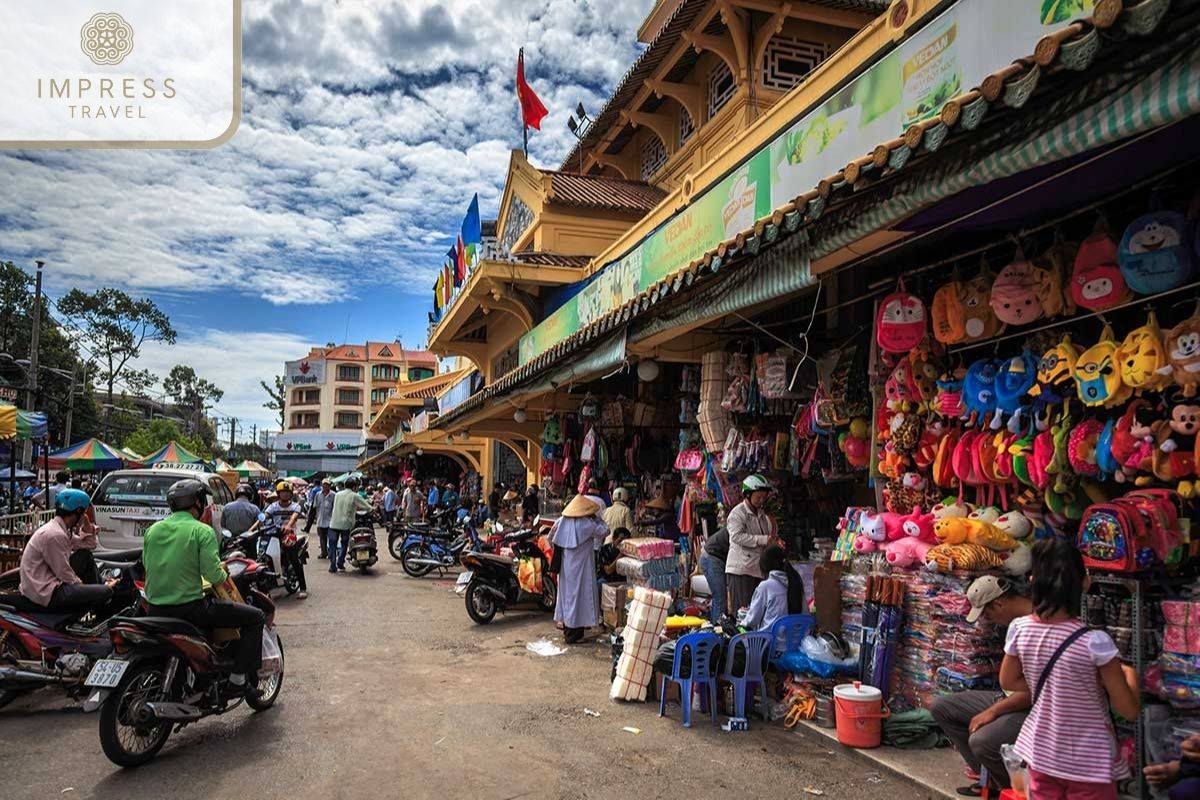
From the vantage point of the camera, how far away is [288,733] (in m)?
5.83

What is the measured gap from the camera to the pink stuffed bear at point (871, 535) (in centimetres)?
596

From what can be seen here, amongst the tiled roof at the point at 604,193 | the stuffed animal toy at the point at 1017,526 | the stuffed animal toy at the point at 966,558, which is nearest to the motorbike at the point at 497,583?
the stuffed animal toy at the point at 966,558

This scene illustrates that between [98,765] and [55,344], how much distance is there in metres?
43.1

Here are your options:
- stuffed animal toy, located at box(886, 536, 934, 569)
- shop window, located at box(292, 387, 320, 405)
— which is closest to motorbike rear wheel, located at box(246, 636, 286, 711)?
stuffed animal toy, located at box(886, 536, 934, 569)

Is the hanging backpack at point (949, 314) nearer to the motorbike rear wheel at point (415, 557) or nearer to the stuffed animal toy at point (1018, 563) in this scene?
the stuffed animal toy at point (1018, 563)

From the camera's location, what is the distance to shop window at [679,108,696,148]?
48.1ft

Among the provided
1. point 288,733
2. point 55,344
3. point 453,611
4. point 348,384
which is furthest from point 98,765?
point 348,384

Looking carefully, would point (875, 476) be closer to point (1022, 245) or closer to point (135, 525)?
point (1022, 245)

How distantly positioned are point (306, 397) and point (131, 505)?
294 ft

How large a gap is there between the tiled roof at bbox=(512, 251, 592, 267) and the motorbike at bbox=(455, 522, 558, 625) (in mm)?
6230

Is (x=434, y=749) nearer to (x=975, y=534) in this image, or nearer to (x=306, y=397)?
(x=975, y=534)

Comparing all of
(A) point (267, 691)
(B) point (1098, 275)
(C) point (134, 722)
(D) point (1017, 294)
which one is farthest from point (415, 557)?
(B) point (1098, 275)

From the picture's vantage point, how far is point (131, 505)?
1209 cm

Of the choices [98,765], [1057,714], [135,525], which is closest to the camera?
[1057,714]
